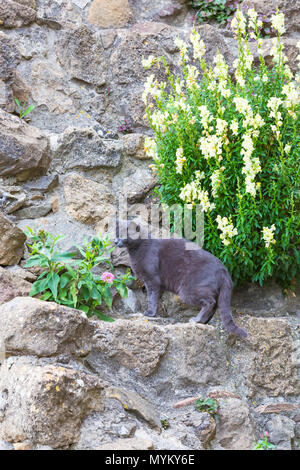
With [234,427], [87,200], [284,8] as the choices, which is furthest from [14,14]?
[234,427]

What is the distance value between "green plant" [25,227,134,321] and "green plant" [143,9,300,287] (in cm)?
90

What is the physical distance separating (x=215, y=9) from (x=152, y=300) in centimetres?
393

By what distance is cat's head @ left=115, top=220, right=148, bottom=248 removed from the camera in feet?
14.7

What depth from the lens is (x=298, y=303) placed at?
187 inches

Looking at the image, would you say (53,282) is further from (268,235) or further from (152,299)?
(268,235)

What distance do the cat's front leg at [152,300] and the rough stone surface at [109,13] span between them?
3.29 metres

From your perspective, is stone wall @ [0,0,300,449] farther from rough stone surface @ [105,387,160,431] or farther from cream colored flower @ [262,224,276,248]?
cream colored flower @ [262,224,276,248]

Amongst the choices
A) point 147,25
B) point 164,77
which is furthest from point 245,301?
point 147,25

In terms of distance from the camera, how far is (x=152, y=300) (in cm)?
445

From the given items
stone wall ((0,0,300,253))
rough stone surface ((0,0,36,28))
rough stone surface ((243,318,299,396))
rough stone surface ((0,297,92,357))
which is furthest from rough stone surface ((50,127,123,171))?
rough stone surface ((0,297,92,357))

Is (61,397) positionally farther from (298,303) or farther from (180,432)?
(298,303)

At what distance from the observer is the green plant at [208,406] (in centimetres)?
353

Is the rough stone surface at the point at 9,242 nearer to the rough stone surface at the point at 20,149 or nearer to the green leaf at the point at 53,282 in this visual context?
the green leaf at the point at 53,282

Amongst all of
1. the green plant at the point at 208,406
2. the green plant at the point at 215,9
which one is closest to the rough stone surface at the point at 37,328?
the green plant at the point at 208,406
